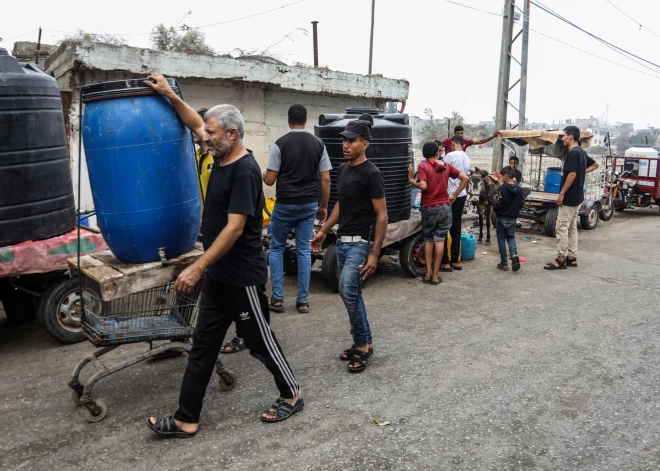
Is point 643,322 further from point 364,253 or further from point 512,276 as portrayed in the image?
Answer: point 364,253

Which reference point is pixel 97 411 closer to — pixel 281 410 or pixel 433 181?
pixel 281 410

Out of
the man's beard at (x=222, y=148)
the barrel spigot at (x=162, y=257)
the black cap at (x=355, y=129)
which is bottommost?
the barrel spigot at (x=162, y=257)

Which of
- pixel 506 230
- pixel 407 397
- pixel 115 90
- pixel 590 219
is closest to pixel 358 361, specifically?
pixel 407 397

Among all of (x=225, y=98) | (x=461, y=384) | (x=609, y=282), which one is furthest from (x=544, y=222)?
(x=461, y=384)

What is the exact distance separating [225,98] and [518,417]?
7.03m

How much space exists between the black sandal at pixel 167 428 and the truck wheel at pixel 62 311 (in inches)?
73.7

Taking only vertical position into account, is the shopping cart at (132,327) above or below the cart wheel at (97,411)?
above

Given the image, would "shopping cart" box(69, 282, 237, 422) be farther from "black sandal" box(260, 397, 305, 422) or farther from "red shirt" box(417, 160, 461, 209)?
"red shirt" box(417, 160, 461, 209)

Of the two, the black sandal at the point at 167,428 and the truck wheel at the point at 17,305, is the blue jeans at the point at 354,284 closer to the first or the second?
the black sandal at the point at 167,428

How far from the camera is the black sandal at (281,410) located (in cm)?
342

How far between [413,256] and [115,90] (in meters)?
4.50

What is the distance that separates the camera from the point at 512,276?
7.20 metres

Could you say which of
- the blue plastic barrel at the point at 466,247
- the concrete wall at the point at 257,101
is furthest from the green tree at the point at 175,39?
the blue plastic barrel at the point at 466,247

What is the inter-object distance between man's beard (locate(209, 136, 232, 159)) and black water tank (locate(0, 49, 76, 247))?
192 centimetres
